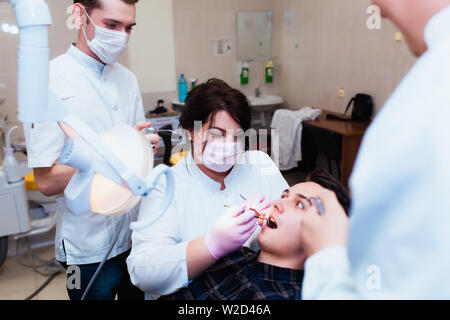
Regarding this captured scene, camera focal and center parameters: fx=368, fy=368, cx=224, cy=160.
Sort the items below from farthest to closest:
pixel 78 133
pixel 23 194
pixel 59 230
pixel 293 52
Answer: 1. pixel 293 52
2. pixel 23 194
3. pixel 59 230
4. pixel 78 133

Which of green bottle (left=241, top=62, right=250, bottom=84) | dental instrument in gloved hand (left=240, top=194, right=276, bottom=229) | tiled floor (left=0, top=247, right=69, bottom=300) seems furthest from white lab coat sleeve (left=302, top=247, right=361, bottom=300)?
green bottle (left=241, top=62, right=250, bottom=84)

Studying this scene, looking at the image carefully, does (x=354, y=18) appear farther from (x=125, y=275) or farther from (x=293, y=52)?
(x=125, y=275)

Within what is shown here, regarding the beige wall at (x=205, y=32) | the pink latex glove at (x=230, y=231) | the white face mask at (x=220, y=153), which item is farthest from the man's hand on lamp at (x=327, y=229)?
the beige wall at (x=205, y=32)

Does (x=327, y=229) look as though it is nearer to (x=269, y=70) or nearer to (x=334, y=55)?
(x=334, y=55)

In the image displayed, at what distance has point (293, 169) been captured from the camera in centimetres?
369

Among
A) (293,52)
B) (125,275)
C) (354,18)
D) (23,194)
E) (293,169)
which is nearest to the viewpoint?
(125,275)

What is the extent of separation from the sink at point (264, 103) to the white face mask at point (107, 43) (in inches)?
116

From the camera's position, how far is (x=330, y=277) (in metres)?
0.55

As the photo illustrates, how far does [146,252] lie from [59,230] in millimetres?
387

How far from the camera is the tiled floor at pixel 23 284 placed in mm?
2404

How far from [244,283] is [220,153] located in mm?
432

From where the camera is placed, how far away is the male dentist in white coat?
1.42 ft

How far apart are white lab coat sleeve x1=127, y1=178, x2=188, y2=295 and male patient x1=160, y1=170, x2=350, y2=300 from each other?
2.5 inches
